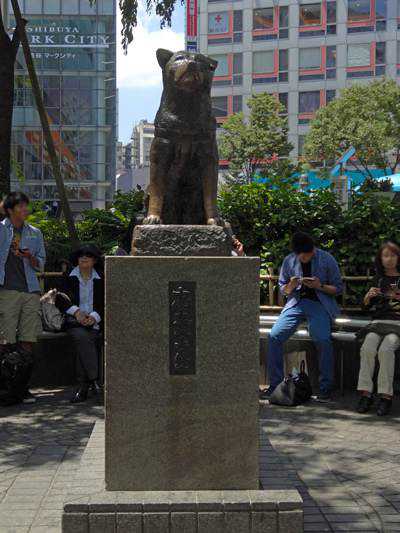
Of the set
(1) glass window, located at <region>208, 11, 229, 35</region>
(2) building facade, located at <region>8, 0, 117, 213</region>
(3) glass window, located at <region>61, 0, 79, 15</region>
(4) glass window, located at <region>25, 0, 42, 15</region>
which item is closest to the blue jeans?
(2) building facade, located at <region>8, 0, 117, 213</region>

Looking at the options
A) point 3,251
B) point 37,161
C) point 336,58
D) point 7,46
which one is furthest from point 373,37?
point 3,251

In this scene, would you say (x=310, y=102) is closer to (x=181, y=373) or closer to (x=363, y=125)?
(x=363, y=125)

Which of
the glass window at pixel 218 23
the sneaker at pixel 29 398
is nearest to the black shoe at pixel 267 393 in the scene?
the sneaker at pixel 29 398

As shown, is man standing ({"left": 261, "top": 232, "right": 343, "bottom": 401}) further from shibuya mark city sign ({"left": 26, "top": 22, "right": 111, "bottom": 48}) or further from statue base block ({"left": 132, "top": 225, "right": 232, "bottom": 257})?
shibuya mark city sign ({"left": 26, "top": 22, "right": 111, "bottom": 48})

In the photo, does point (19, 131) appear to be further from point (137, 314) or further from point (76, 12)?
point (137, 314)

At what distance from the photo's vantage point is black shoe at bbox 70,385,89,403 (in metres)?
7.31

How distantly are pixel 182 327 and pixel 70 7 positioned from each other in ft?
161

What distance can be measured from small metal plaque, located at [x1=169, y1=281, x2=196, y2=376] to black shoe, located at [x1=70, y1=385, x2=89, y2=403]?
382 cm

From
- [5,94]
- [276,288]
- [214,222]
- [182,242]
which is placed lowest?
[276,288]

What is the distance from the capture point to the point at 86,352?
24.2ft

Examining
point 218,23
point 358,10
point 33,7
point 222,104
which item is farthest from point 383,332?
point 218,23

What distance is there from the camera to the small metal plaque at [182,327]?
3.72 meters

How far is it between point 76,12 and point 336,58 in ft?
65.5

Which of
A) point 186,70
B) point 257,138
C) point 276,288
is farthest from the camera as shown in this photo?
point 257,138
